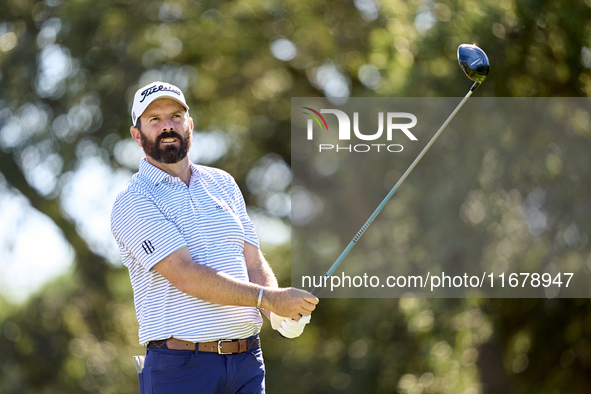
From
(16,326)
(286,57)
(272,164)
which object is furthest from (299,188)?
(16,326)

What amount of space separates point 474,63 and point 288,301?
155 centimetres

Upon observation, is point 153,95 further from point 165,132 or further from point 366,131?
point 366,131

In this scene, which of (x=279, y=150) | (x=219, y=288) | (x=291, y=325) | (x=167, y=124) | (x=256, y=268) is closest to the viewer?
(x=219, y=288)

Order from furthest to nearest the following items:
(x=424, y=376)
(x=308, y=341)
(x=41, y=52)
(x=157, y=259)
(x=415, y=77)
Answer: (x=308, y=341) < (x=41, y=52) < (x=424, y=376) < (x=415, y=77) < (x=157, y=259)

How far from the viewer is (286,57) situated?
398 inches

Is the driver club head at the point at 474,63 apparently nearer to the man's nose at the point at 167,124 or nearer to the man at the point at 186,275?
the man at the point at 186,275

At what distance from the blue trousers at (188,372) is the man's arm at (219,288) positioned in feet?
0.73

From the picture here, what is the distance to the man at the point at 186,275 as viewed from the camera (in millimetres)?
Answer: 2834

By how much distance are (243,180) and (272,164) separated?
0.44m

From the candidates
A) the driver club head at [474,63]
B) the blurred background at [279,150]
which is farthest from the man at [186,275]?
the blurred background at [279,150]

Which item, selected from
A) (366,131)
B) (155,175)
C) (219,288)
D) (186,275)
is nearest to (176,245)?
(186,275)

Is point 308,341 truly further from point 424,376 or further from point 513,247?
point 513,247

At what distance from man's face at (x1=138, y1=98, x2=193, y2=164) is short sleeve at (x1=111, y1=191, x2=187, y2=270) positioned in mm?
206

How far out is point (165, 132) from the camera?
3.06 m
